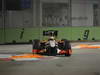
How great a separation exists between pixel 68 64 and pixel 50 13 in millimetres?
12609

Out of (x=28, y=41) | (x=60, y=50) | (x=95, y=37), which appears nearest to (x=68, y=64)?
(x=60, y=50)

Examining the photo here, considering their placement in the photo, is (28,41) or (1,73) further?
(28,41)

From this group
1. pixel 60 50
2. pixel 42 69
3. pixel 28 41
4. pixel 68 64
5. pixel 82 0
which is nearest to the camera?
pixel 42 69

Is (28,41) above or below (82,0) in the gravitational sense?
below

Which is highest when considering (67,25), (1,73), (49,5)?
(49,5)

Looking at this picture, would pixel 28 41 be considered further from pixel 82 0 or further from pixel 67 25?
pixel 82 0

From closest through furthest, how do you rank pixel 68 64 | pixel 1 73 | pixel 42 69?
pixel 1 73, pixel 42 69, pixel 68 64

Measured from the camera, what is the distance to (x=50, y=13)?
22484 mm

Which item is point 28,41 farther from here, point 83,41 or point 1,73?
point 1,73

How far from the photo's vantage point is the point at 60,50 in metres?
12.6

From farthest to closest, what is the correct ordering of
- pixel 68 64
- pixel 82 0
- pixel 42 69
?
pixel 82 0
pixel 68 64
pixel 42 69

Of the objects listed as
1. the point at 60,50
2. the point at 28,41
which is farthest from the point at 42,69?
the point at 28,41

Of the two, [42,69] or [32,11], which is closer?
[42,69]

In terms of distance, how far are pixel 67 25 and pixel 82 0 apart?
8.54ft
